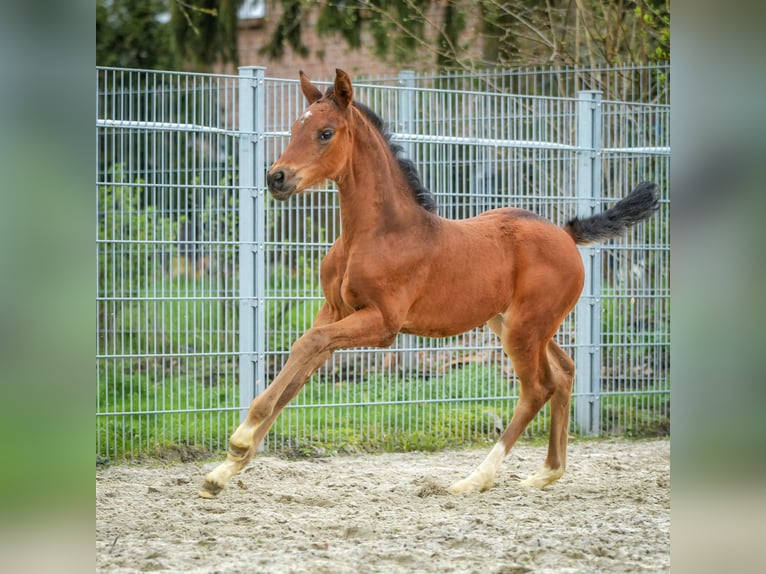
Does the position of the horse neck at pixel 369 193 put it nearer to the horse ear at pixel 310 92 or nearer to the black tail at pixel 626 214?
the horse ear at pixel 310 92

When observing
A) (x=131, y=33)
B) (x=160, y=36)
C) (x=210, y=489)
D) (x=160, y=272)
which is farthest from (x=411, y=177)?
(x=131, y=33)

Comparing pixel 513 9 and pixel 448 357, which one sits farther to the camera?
pixel 513 9

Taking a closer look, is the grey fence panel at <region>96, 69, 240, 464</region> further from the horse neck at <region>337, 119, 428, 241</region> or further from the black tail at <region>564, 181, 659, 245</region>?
the black tail at <region>564, 181, 659, 245</region>

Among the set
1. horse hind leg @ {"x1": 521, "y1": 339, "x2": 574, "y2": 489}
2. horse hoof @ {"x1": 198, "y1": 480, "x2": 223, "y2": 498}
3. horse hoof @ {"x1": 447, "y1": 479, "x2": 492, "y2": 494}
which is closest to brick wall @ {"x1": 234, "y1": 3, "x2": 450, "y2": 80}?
horse hind leg @ {"x1": 521, "y1": 339, "x2": 574, "y2": 489}

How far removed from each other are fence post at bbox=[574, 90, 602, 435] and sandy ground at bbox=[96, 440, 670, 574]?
3.97 ft

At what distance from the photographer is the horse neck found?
5609 millimetres

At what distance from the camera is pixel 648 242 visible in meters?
9.02

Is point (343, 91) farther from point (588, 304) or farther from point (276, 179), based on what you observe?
point (588, 304)

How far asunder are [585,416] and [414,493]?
10.6ft

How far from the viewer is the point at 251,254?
7422 mm
